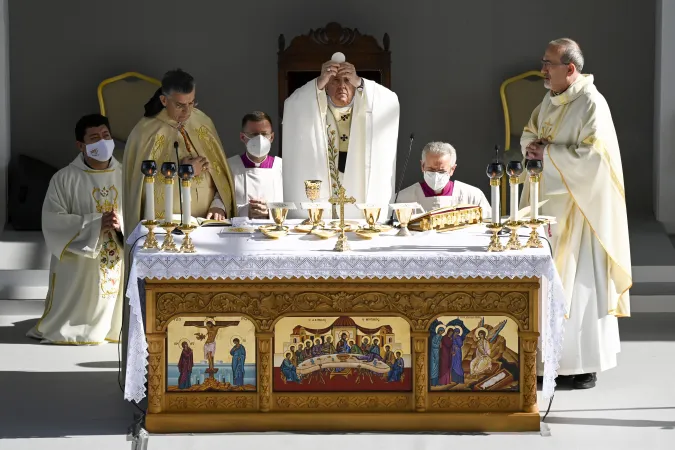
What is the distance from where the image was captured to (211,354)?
6.98 m

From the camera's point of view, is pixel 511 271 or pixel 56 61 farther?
pixel 56 61

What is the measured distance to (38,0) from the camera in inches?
512

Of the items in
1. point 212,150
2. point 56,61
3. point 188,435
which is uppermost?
point 56,61

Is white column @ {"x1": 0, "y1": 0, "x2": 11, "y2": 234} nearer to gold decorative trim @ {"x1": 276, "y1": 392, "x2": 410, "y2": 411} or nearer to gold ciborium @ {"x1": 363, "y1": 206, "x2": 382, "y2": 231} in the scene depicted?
gold ciborium @ {"x1": 363, "y1": 206, "x2": 382, "y2": 231}

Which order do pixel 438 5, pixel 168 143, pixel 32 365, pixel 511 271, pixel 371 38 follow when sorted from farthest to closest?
pixel 438 5
pixel 371 38
pixel 32 365
pixel 168 143
pixel 511 271

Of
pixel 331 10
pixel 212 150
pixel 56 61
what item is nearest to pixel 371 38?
pixel 331 10

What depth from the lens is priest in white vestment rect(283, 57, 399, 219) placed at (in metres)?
8.20

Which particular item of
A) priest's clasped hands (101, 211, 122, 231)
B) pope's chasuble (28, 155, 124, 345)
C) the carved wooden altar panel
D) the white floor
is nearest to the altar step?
the white floor

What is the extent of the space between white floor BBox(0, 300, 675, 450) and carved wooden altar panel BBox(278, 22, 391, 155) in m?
3.79

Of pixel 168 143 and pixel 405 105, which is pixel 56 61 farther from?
pixel 168 143

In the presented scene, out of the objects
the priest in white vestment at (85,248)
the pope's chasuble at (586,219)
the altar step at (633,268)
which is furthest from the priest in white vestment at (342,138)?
the altar step at (633,268)

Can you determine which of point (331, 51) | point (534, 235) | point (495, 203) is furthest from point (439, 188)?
point (331, 51)

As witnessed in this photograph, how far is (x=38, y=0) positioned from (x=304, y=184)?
19.3ft

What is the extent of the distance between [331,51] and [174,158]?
173 inches
